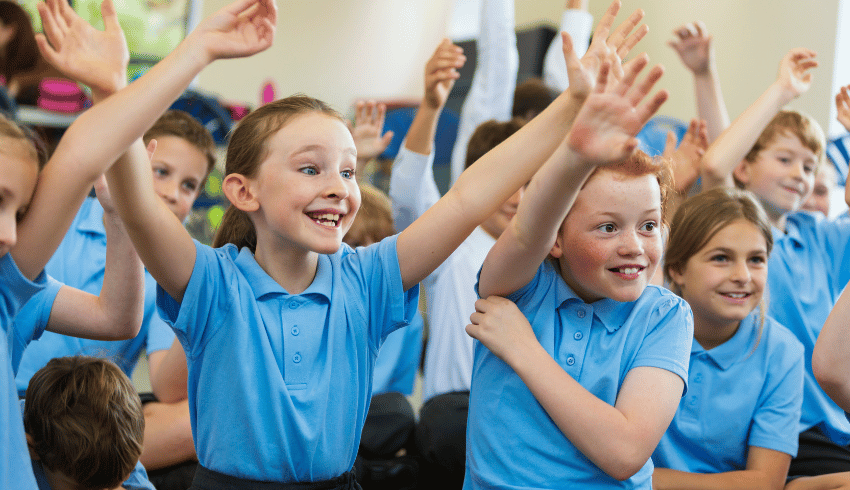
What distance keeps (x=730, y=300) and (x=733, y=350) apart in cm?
10

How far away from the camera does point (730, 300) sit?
1.48m

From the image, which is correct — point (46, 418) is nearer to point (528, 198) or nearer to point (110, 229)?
point (110, 229)

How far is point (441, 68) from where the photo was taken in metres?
1.66

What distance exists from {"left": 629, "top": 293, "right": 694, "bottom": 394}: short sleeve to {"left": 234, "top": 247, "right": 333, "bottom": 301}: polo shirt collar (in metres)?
0.48

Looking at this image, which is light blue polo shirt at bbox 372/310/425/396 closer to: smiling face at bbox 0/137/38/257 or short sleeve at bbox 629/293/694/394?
short sleeve at bbox 629/293/694/394

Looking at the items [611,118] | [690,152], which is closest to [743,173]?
[690,152]

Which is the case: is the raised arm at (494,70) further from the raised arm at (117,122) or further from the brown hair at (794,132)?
the raised arm at (117,122)

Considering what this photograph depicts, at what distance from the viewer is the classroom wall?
12.1ft

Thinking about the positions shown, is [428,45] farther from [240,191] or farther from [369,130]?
[240,191]

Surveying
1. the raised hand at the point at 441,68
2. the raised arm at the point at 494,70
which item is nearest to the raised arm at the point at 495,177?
the raised hand at the point at 441,68

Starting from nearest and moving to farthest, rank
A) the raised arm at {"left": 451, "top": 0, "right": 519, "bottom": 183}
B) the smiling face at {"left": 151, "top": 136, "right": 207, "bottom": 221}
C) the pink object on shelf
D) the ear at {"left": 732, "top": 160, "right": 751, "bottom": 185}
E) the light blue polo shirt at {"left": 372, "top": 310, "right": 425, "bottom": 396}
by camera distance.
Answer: the smiling face at {"left": 151, "top": 136, "right": 207, "bottom": 221} → the light blue polo shirt at {"left": 372, "top": 310, "right": 425, "bottom": 396} → the ear at {"left": 732, "top": 160, "right": 751, "bottom": 185} → the raised arm at {"left": 451, "top": 0, "right": 519, "bottom": 183} → the pink object on shelf

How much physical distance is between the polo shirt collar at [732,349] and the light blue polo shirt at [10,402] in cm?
118

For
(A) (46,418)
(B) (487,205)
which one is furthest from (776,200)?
(A) (46,418)

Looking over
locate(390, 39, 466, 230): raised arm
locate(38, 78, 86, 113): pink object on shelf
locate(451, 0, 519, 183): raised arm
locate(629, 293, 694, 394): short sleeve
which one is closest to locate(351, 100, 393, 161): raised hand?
locate(390, 39, 466, 230): raised arm
